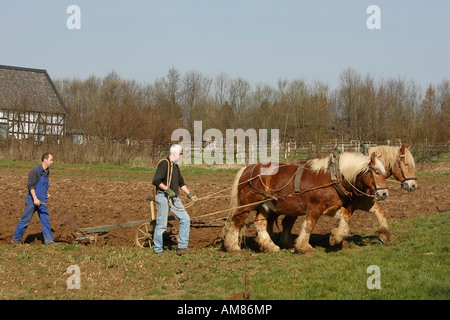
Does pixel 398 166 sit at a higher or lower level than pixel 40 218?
higher

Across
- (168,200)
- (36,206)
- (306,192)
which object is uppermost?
(306,192)

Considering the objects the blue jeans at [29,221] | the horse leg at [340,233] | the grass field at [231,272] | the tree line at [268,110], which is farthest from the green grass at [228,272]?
the tree line at [268,110]

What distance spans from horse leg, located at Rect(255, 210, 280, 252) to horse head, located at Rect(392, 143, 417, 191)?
269 centimetres

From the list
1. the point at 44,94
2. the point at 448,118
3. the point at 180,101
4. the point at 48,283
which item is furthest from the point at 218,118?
the point at 48,283

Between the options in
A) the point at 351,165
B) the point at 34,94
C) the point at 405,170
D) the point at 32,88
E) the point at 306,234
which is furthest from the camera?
the point at 32,88

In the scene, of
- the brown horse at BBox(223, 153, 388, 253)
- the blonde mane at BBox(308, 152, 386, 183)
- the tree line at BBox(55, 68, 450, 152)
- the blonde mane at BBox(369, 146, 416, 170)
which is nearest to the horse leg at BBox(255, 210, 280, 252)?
the brown horse at BBox(223, 153, 388, 253)

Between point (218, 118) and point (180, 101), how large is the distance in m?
12.6

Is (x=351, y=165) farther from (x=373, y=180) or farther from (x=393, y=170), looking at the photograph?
(x=393, y=170)

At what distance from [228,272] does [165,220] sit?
185 cm

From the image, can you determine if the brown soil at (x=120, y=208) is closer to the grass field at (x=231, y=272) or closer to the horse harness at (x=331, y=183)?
the grass field at (x=231, y=272)

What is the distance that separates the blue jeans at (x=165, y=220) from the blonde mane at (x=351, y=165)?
252 cm

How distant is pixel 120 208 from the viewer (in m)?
13.0

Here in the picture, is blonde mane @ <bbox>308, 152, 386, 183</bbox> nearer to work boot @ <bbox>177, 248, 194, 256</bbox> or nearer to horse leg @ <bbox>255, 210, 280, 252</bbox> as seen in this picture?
horse leg @ <bbox>255, 210, 280, 252</bbox>

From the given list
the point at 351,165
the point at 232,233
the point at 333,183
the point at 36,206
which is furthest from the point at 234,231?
the point at 36,206
